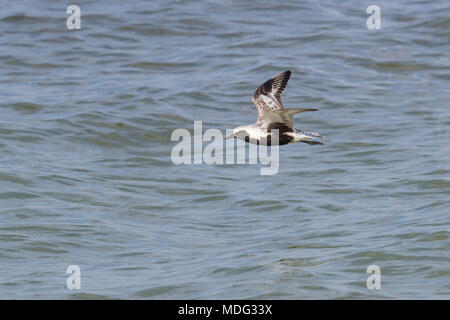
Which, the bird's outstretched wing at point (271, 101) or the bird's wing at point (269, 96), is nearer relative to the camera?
the bird's outstretched wing at point (271, 101)

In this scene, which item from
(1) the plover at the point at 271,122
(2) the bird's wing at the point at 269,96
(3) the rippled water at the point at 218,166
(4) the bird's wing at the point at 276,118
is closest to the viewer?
(4) the bird's wing at the point at 276,118

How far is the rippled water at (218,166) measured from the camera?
13.3 m

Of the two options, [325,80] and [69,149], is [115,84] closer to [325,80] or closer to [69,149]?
[69,149]

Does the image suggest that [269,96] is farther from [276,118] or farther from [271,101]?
[276,118]

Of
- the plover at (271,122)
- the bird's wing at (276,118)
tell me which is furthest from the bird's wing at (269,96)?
the bird's wing at (276,118)

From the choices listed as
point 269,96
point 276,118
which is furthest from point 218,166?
point 276,118

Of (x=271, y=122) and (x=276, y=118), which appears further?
(x=271, y=122)

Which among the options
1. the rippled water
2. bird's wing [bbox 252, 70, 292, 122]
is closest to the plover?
bird's wing [bbox 252, 70, 292, 122]

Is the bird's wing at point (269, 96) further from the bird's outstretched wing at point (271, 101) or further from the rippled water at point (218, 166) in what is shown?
the rippled water at point (218, 166)

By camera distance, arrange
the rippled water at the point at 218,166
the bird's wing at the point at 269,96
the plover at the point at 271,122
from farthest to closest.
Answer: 1. the rippled water at the point at 218,166
2. the bird's wing at the point at 269,96
3. the plover at the point at 271,122

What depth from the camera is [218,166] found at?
59.9ft

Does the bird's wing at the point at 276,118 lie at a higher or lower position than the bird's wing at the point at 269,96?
lower

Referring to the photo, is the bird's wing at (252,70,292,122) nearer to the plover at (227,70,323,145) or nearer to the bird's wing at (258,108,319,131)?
the plover at (227,70,323,145)

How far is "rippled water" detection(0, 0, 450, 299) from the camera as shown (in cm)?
1327
